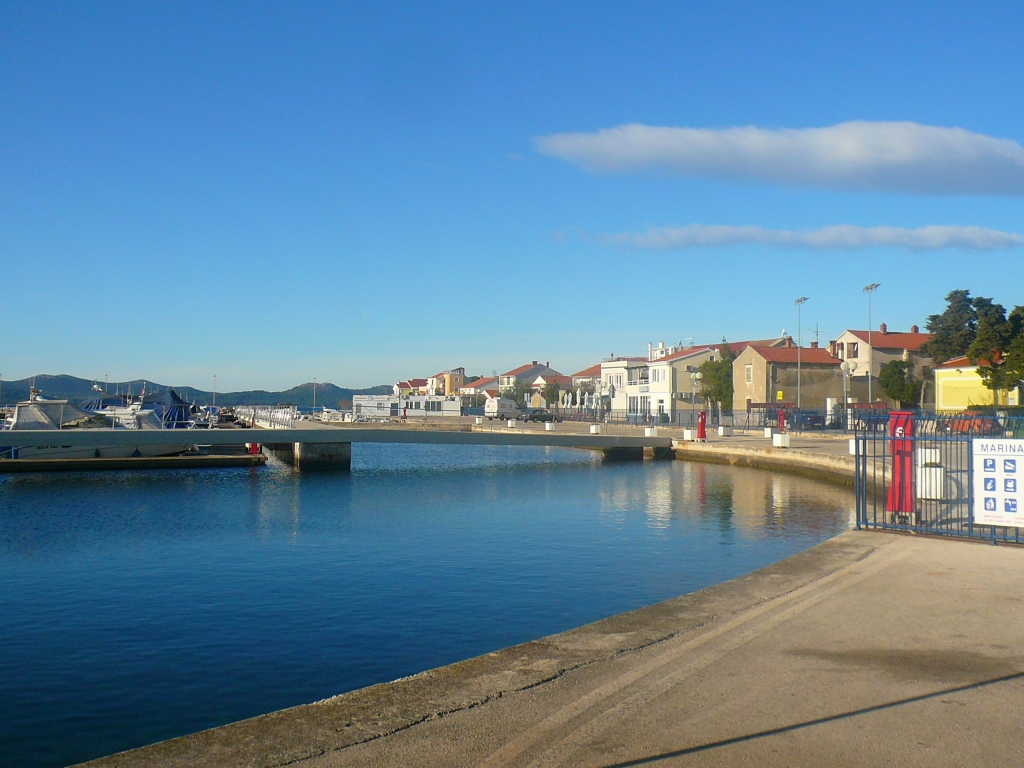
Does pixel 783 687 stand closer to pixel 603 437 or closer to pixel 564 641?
pixel 564 641

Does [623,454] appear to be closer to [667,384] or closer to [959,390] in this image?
[959,390]

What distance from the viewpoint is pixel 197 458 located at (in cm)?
4344

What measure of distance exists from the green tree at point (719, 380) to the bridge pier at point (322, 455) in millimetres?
44082

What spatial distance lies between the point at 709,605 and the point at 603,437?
39.0 meters

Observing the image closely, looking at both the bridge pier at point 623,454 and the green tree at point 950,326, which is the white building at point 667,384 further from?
the bridge pier at point 623,454

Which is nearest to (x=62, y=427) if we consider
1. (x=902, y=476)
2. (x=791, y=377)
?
(x=902, y=476)

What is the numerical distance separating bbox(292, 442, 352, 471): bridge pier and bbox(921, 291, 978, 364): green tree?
45492 mm

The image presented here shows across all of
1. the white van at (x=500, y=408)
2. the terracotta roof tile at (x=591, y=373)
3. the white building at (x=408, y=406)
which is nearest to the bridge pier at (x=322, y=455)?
the white building at (x=408, y=406)

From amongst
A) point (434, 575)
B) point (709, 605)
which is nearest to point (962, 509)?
point (709, 605)

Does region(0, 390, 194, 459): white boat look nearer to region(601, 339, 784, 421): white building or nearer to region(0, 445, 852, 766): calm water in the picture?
region(0, 445, 852, 766): calm water

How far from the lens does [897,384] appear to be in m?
71.7

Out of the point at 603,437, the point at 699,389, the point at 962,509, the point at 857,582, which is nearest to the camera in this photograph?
the point at 857,582

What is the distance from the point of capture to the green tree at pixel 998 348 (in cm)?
4234

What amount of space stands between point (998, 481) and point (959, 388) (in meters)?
48.3
